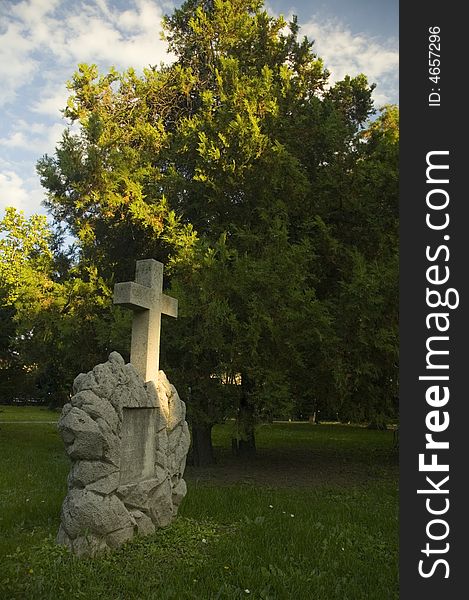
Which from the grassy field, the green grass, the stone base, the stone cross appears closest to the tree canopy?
the grassy field

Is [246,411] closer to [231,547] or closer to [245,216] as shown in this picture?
[245,216]

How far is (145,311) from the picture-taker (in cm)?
632

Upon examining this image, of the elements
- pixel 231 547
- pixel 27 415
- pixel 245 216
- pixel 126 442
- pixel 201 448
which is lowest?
pixel 27 415

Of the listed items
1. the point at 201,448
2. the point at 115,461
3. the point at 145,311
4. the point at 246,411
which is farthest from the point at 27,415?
the point at 115,461

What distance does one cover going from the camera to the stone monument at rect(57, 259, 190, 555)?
201 inches

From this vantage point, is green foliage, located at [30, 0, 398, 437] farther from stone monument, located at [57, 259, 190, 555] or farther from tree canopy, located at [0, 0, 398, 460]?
stone monument, located at [57, 259, 190, 555]

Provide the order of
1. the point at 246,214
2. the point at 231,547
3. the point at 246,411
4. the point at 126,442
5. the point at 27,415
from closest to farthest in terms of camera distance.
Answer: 1. the point at 231,547
2. the point at 126,442
3. the point at 246,411
4. the point at 246,214
5. the point at 27,415

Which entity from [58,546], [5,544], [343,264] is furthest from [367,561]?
[343,264]

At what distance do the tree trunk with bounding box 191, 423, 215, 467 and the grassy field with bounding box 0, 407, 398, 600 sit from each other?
141 cm

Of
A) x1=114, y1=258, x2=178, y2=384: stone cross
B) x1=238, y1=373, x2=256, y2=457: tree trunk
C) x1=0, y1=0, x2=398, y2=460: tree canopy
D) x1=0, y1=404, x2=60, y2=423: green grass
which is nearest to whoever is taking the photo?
x1=114, y1=258, x2=178, y2=384: stone cross

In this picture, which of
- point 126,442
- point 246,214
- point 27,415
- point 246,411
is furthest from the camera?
point 27,415

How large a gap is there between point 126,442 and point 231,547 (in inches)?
56.0

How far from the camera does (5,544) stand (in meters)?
5.24

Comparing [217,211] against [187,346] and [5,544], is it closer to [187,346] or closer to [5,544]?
[187,346]
